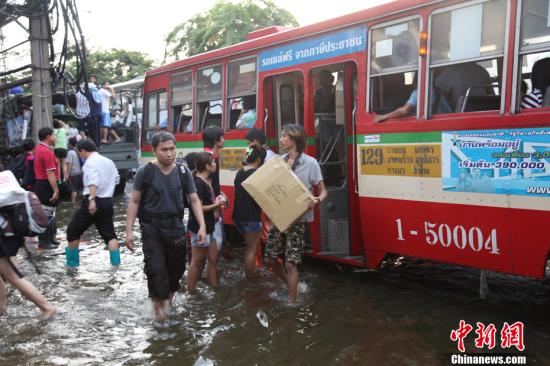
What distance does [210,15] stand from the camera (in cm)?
2205

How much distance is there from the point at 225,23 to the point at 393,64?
17.1 metres

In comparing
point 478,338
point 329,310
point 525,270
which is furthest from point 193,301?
point 525,270

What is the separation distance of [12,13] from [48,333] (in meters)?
9.94

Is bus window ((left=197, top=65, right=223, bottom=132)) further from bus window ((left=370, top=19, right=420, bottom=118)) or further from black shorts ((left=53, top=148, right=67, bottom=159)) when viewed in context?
black shorts ((left=53, top=148, right=67, bottom=159))

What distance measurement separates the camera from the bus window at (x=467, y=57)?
4719 mm

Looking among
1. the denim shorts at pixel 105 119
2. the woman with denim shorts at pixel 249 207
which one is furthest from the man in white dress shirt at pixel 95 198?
the denim shorts at pixel 105 119

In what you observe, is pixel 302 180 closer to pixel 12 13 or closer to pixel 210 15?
pixel 12 13

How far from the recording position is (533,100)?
4.54m

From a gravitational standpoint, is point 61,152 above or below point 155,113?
below

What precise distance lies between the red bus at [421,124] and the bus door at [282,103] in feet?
0.04

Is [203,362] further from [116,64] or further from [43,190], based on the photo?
[116,64]

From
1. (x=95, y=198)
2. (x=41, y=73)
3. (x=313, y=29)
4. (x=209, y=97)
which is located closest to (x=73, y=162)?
(x=41, y=73)

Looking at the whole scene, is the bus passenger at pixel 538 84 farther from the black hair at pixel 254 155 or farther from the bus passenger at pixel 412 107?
the black hair at pixel 254 155

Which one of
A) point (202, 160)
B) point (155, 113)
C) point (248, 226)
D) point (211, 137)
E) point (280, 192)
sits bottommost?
point (248, 226)
